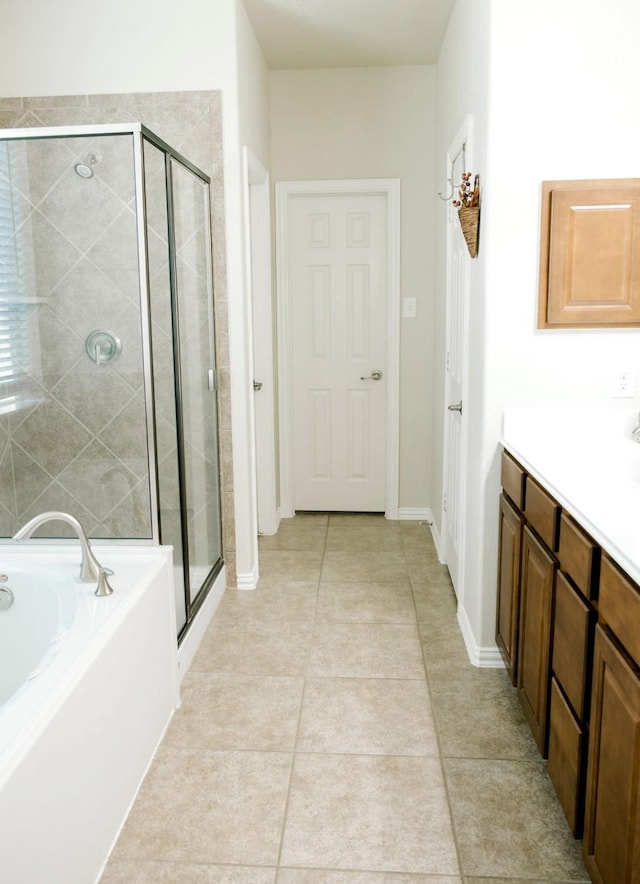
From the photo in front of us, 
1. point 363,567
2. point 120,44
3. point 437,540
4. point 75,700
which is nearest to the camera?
point 75,700

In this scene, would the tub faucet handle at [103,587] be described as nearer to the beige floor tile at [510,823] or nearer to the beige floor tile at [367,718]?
the beige floor tile at [367,718]

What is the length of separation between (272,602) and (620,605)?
7.36 ft

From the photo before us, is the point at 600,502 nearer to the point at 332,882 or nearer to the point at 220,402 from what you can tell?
the point at 332,882

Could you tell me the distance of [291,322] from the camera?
4750 millimetres

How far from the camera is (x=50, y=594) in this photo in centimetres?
234

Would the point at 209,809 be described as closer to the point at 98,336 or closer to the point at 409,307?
the point at 98,336

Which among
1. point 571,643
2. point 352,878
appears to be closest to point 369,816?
point 352,878

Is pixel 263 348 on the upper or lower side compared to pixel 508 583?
upper

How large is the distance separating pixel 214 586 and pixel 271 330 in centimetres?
163

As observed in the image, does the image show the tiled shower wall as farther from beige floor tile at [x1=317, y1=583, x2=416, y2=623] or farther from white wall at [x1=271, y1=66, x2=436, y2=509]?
white wall at [x1=271, y1=66, x2=436, y2=509]

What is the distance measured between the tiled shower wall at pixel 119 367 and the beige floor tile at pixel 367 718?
2.97ft

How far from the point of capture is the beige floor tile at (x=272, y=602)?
3.41 meters

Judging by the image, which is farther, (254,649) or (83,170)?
(254,649)

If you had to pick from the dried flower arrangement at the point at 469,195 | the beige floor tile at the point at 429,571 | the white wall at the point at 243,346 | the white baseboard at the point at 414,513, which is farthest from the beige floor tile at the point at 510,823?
the white baseboard at the point at 414,513
